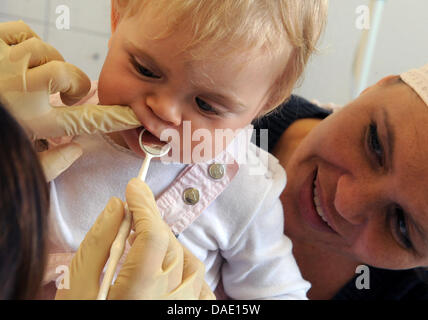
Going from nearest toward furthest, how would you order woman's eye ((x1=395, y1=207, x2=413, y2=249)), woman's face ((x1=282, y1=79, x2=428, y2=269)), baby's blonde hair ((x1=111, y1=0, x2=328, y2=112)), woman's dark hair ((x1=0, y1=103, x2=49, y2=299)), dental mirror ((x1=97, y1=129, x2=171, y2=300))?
woman's dark hair ((x1=0, y1=103, x2=49, y2=299)), dental mirror ((x1=97, y1=129, x2=171, y2=300)), baby's blonde hair ((x1=111, y1=0, x2=328, y2=112)), woman's face ((x1=282, y1=79, x2=428, y2=269)), woman's eye ((x1=395, y1=207, x2=413, y2=249))

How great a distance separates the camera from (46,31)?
1.41 meters

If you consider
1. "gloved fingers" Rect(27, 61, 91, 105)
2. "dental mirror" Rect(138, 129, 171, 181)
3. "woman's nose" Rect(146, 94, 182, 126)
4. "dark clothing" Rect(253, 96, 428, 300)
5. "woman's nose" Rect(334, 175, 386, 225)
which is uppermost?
"gloved fingers" Rect(27, 61, 91, 105)

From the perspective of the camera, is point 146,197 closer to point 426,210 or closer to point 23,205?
point 23,205

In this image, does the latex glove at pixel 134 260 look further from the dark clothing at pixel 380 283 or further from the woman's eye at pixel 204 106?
the dark clothing at pixel 380 283

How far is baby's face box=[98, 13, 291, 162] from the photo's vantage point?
2.04 ft

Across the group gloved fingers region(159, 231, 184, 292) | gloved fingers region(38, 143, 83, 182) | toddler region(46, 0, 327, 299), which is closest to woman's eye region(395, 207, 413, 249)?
toddler region(46, 0, 327, 299)

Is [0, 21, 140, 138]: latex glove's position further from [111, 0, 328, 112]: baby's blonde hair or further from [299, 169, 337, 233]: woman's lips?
[299, 169, 337, 233]: woman's lips

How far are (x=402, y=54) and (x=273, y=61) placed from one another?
4.41 feet

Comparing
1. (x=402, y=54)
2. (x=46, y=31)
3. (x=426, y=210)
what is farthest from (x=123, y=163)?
(x=402, y=54)

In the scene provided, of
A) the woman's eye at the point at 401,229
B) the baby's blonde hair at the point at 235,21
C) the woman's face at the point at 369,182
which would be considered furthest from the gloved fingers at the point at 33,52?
the woman's eye at the point at 401,229

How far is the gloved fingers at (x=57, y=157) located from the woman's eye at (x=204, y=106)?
211 mm

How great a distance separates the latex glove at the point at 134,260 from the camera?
0.55 m

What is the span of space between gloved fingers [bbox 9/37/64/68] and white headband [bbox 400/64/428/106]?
669mm
